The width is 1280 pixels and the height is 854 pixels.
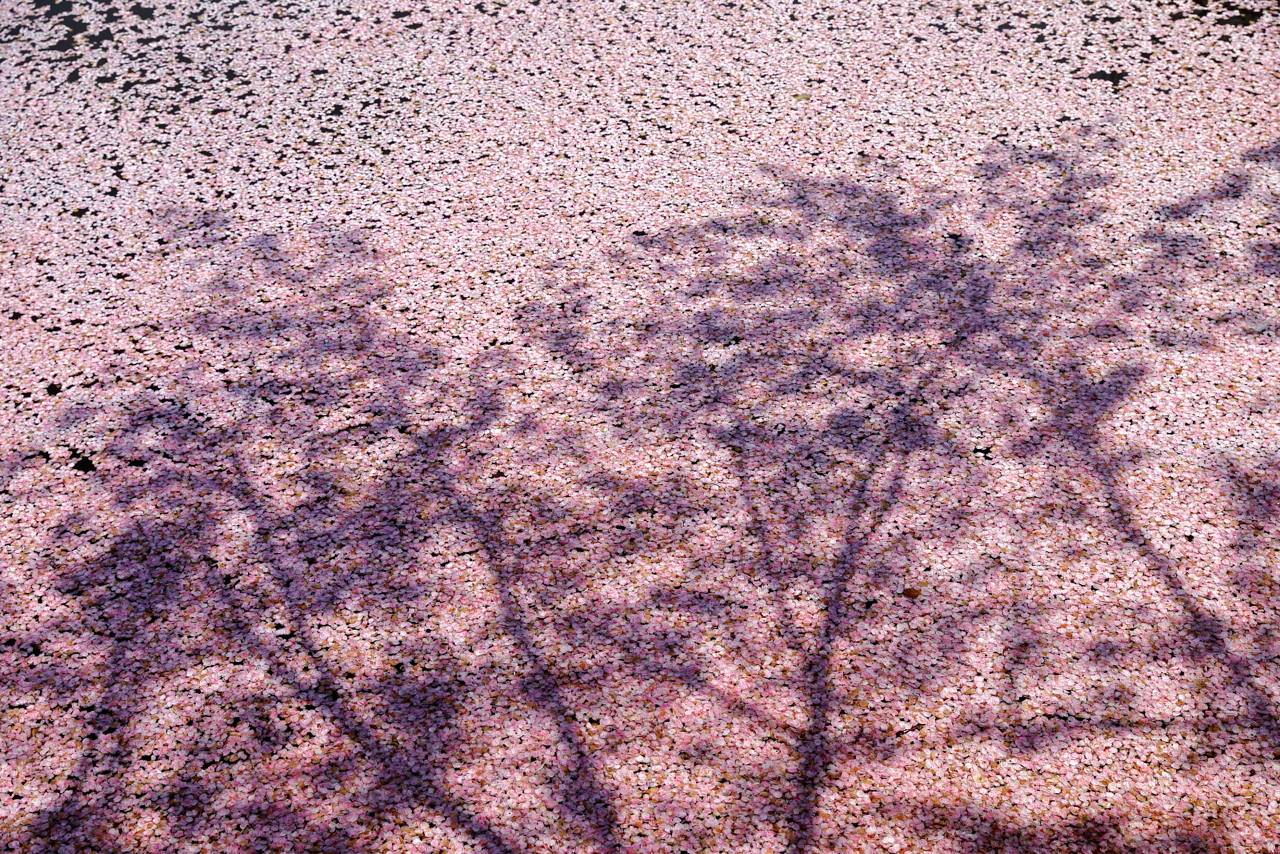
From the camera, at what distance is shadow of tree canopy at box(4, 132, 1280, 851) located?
8.30 ft

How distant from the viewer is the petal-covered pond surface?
2.57 metres

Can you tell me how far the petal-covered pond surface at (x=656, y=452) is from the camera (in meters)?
2.57

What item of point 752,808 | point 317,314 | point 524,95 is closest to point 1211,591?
point 752,808

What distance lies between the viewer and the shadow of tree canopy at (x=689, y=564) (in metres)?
2.53

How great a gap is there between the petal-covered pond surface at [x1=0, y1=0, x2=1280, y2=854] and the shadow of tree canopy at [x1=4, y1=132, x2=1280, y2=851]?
1 centimetres

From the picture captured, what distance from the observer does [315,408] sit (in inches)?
145

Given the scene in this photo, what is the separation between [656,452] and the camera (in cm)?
345

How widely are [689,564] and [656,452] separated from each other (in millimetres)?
488

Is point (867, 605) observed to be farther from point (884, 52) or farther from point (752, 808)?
point (884, 52)

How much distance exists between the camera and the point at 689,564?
3.08 metres

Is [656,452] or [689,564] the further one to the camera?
[656,452]

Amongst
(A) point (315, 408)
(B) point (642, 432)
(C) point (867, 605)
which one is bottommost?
(C) point (867, 605)

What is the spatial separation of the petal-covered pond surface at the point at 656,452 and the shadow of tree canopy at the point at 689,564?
1 centimetres

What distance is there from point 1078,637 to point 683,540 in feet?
3.59
